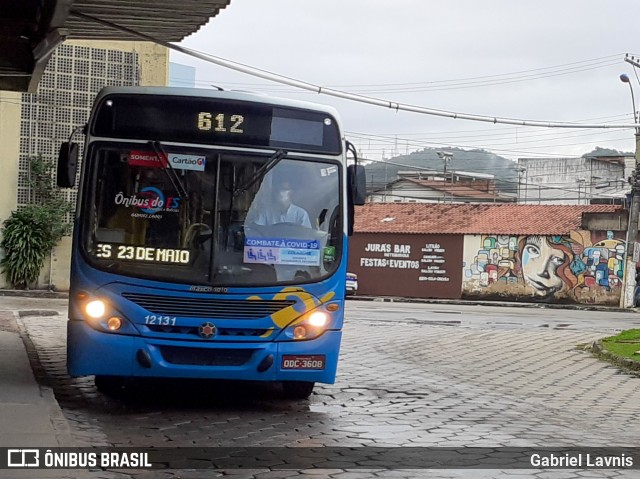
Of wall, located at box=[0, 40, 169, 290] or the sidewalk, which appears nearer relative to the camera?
the sidewalk

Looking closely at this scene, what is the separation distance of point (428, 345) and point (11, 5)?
32.3 ft

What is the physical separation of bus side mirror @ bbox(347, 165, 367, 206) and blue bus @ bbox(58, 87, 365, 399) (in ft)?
0.92

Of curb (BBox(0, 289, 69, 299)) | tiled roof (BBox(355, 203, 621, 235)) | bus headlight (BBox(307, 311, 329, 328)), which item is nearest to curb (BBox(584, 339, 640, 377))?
bus headlight (BBox(307, 311, 329, 328))

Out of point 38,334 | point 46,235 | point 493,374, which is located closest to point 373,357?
point 493,374

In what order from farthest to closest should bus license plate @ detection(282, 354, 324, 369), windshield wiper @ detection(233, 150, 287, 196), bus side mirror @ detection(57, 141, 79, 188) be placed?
bus side mirror @ detection(57, 141, 79, 188)
windshield wiper @ detection(233, 150, 287, 196)
bus license plate @ detection(282, 354, 324, 369)

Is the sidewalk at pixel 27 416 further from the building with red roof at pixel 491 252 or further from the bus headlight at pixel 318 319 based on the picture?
the building with red roof at pixel 491 252

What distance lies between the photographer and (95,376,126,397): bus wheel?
9.85 meters

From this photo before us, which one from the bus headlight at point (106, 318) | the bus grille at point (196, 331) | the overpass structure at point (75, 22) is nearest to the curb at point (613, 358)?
the bus grille at point (196, 331)

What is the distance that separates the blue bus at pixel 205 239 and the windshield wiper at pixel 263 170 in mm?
13

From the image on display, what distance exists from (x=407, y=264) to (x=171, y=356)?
41514 millimetres

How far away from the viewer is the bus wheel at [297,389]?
1025cm

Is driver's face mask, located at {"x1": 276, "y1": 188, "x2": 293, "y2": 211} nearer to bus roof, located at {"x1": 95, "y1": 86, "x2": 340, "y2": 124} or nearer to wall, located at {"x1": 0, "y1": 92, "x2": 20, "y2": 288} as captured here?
bus roof, located at {"x1": 95, "y1": 86, "x2": 340, "y2": 124}

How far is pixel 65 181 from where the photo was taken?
9617 millimetres

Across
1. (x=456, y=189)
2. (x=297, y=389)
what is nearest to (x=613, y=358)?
(x=297, y=389)
